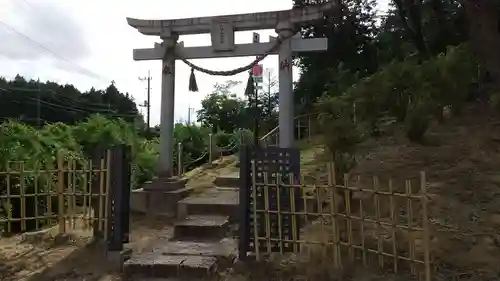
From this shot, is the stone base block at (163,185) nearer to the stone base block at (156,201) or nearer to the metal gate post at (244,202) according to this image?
the stone base block at (156,201)

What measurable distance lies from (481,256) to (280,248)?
7.18 ft

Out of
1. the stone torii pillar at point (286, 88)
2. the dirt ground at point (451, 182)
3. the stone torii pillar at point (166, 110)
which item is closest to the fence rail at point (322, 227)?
the dirt ground at point (451, 182)

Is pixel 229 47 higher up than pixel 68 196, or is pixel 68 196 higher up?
pixel 229 47

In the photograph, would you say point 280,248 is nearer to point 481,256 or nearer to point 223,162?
point 481,256

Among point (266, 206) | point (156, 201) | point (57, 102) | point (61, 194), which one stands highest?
point (57, 102)

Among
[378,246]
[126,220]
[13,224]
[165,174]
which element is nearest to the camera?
[378,246]

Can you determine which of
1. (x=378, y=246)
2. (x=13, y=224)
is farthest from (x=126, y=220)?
(x=378, y=246)

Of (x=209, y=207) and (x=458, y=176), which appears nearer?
(x=458, y=176)

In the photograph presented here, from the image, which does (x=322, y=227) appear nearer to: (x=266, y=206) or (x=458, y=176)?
(x=266, y=206)

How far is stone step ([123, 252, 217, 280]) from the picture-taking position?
5.55 metres

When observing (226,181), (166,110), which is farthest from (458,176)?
(166,110)

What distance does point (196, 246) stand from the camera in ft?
21.8

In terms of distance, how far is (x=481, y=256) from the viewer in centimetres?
500

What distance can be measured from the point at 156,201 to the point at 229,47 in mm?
3129
